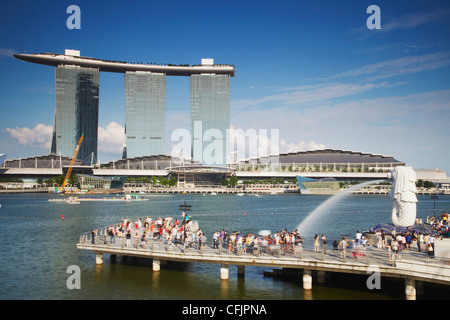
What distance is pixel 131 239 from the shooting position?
28.3 metres

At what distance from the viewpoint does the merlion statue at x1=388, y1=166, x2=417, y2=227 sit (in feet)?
89.6

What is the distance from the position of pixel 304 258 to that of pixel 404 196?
924cm

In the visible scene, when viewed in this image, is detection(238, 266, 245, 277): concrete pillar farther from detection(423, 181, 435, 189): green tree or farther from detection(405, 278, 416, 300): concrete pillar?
detection(423, 181, 435, 189): green tree

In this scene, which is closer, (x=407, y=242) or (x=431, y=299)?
(x=431, y=299)

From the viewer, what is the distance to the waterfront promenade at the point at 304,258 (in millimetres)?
19781

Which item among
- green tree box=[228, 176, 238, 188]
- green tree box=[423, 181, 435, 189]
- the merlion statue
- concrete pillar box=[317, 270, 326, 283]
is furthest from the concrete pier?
green tree box=[423, 181, 435, 189]

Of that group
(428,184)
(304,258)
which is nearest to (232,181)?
(428,184)

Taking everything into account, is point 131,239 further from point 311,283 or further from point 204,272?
point 311,283

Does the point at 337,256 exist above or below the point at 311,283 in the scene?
above

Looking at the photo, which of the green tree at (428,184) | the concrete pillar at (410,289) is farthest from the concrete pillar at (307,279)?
the green tree at (428,184)

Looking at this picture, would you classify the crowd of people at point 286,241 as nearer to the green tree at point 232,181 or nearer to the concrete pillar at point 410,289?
the concrete pillar at point 410,289
